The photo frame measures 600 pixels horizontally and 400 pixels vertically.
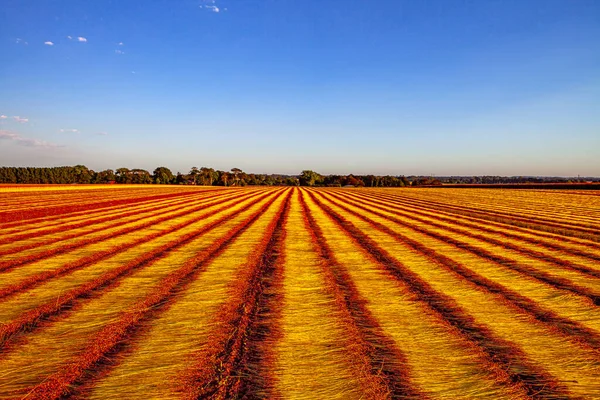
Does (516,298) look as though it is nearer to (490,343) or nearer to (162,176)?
(490,343)

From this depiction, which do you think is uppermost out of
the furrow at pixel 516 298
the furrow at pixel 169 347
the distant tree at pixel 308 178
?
the distant tree at pixel 308 178

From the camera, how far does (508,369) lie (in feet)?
15.7

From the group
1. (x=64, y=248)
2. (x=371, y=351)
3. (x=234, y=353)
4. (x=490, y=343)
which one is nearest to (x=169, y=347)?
(x=234, y=353)

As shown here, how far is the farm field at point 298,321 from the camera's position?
14.6 feet

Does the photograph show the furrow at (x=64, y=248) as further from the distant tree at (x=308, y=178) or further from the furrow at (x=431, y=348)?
the distant tree at (x=308, y=178)

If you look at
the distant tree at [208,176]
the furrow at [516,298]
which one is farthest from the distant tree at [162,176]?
the furrow at [516,298]

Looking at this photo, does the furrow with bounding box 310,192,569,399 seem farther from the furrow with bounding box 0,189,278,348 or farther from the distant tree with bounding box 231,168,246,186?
the distant tree with bounding box 231,168,246,186

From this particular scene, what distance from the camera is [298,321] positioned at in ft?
21.3

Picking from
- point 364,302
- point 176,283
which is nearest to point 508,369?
point 364,302

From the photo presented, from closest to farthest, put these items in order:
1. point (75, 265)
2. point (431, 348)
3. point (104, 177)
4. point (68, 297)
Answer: point (431, 348) < point (68, 297) < point (75, 265) < point (104, 177)

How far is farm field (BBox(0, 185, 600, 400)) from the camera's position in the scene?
4461 mm

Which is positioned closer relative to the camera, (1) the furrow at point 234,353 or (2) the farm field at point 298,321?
(1) the furrow at point 234,353

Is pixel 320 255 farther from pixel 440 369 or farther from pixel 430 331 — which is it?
pixel 440 369

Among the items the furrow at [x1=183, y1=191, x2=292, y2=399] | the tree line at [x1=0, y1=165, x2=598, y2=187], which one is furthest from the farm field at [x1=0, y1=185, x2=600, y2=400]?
the tree line at [x1=0, y1=165, x2=598, y2=187]
